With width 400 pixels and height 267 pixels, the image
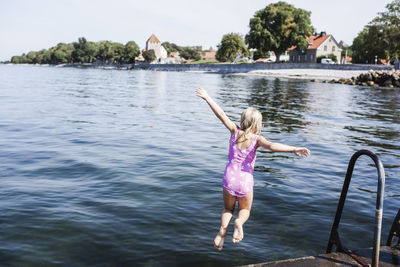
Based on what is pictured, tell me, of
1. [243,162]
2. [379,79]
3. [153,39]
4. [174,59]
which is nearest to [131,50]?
[153,39]

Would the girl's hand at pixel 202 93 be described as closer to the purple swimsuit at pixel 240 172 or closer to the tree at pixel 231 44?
the purple swimsuit at pixel 240 172

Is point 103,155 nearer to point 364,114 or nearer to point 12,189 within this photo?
point 12,189

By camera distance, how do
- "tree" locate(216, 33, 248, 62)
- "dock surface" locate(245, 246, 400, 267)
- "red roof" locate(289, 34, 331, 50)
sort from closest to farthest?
"dock surface" locate(245, 246, 400, 267) < "red roof" locate(289, 34, 331, 50) < "tree" locate(216, 33, 248, 62)

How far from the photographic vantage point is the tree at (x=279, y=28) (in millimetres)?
86375

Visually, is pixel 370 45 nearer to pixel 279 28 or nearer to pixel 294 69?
pixel 294 69

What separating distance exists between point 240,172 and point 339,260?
146 centimetres

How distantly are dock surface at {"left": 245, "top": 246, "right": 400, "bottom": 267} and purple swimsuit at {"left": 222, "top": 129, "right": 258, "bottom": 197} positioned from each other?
0.93 m

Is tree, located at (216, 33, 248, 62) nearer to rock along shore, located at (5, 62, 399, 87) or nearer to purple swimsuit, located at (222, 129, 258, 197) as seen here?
rock along shore, located at (5, 62, 399, 87)

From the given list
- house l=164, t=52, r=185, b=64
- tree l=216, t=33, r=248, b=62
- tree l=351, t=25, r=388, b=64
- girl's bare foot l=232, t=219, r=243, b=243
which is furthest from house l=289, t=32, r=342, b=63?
girl's bare foot l=232, t=219, r=243, b=243

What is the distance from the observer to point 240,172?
4367 mm

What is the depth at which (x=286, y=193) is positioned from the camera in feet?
23.7

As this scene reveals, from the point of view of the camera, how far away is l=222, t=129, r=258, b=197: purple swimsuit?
4.34 m

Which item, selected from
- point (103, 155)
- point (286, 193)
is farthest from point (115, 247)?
point (103, 155)

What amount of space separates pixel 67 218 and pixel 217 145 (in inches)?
261
